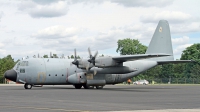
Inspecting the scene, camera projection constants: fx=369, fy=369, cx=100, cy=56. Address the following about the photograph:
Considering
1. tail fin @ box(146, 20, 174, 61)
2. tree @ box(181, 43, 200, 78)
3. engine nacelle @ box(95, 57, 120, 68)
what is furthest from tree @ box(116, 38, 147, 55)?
engine nacelle @ box(95, 57, 120, 68)

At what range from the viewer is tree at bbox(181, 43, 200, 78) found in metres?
115

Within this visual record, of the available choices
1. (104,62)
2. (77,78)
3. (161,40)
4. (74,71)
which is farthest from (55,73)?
(161,40)

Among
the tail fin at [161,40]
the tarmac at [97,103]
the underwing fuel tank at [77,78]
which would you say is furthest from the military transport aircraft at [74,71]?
the tarmac at [97,103]

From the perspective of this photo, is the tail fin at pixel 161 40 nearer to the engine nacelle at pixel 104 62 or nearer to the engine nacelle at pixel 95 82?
the engine nacelle at pixel 95 82

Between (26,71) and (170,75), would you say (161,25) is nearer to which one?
(26,71)

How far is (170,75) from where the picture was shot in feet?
440

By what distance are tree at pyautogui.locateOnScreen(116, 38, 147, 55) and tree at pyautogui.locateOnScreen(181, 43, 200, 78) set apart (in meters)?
14.4

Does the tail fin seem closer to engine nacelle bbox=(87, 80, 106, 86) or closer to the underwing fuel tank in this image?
engine nacelle bbox=(87, 80, 106, 86)

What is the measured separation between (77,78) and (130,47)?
277ft

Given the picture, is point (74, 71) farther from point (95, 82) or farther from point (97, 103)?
point (97, 103)

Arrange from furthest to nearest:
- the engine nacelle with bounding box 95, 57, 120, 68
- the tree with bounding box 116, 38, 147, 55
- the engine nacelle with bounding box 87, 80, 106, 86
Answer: the tree with bounding box 116, 38, 147, 55
the engine nacelle with bounding box 87, 80, 106, 86
the engine nacelle with bounding box 95, 57, 120, 68

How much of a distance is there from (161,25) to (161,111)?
35117 mm

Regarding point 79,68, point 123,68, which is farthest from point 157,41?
point 79,68

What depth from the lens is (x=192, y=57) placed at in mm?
119688
